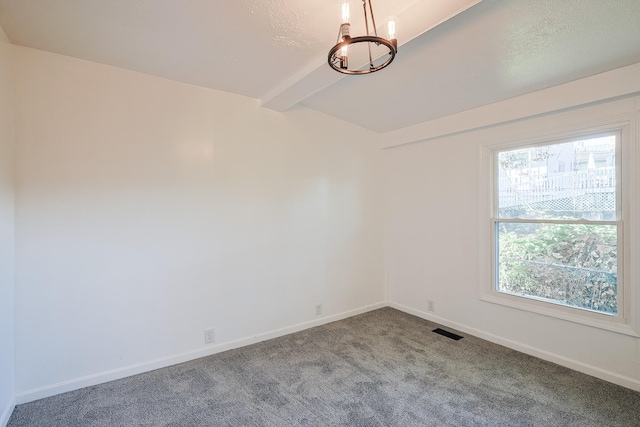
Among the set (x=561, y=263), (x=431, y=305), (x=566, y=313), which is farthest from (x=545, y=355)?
Result: (x=431, y=305)

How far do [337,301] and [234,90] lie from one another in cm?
273

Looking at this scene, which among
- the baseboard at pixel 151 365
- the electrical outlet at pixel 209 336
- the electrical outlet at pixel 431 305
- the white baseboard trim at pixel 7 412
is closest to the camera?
the white baseboard trim at pixel 7 412

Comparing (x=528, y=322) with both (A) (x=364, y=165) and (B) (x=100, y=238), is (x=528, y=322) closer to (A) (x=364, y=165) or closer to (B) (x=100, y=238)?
(A) (x=364, y=165)

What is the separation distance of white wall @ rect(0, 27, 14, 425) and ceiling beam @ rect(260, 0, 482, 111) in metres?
1.93

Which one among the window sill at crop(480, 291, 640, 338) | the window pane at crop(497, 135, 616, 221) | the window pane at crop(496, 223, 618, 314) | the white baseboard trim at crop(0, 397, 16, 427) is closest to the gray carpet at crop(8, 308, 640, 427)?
the white baseboard trim at crop(0, 397, 16, 427)

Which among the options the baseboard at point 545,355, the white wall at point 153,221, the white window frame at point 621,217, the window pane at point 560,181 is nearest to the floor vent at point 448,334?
the baseboard at point 545,355

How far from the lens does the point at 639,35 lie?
1.94 m

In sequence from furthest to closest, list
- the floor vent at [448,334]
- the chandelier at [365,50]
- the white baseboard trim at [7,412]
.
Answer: the floor vent at [448,334], the white baseboard trim at [7,412], the chandelier at [365,50]

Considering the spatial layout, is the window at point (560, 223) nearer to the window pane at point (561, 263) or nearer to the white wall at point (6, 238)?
the window pane at point (561, 263)

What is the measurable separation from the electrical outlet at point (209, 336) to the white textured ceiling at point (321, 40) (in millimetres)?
2383

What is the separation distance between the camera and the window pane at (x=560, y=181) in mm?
2529

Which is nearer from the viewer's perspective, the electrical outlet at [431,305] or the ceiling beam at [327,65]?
the ceiling beam at [327,65]

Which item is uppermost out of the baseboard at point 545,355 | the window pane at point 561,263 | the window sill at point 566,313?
the window pane at point 561,263

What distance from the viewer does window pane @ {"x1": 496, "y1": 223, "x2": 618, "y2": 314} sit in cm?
254
